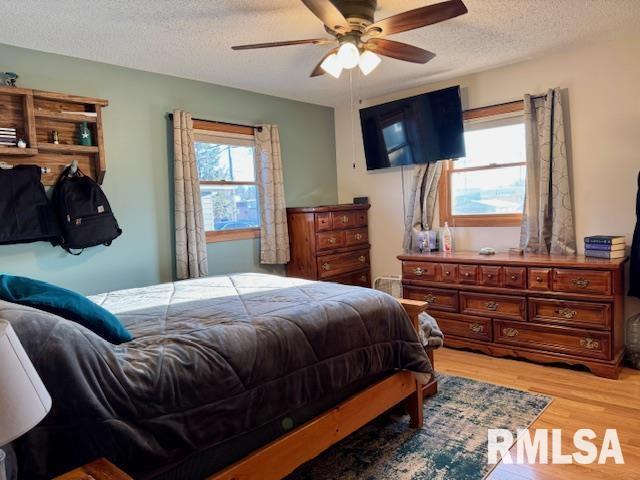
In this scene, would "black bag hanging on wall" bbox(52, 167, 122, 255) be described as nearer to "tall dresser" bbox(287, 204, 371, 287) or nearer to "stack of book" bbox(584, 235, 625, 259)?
"tall dresser" bbox(287, 204, 371, 287)

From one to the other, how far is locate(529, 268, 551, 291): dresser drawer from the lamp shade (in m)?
3.17

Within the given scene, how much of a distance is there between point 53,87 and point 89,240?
107 cm

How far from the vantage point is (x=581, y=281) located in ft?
9.98

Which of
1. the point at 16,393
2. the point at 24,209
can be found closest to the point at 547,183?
the point at 16,393

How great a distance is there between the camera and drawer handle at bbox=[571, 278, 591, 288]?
302 centimetres

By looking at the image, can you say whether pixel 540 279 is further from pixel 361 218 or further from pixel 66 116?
pixel 66 116

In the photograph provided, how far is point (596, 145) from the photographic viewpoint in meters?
3.35

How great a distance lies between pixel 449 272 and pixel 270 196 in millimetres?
1775

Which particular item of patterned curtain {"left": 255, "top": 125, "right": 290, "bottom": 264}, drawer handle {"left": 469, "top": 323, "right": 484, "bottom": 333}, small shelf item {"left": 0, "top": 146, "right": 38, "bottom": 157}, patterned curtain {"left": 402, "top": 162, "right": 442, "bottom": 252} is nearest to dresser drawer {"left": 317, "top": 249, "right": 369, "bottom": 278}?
patterned curtain {"left": 255, "top": 125, "right": 290, "bottom": 264}

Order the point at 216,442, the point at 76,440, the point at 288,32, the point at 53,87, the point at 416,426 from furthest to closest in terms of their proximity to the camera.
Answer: the point at 53,87 < the point at 288,32 < the point at 416,426 < the point at 216,442 < the point at 76,440

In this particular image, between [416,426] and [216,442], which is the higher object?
[216,442]

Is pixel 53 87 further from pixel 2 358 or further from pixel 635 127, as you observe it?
pixel 635 127

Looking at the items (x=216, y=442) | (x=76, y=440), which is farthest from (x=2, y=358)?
(x=216, y=442)

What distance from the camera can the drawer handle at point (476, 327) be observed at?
3.51 m
